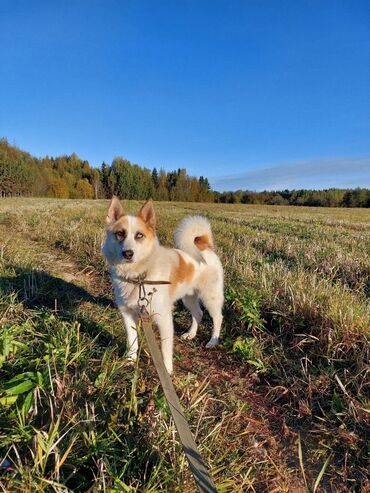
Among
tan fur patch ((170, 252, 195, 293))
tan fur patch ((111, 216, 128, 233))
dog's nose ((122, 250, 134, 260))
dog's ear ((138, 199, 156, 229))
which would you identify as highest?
dog's ear ((138, 199, 156, 229))

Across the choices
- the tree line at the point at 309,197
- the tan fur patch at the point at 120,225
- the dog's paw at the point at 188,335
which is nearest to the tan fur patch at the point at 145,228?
the tan fur patch at the point at 120,225

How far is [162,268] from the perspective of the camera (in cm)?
338

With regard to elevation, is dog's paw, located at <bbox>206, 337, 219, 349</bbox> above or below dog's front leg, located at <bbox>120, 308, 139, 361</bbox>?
below

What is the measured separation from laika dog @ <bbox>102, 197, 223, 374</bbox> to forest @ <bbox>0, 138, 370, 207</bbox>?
196 feet

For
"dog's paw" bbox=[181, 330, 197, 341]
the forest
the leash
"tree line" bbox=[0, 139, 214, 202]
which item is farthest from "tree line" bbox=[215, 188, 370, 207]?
the leash

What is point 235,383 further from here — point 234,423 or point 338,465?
point 338,465

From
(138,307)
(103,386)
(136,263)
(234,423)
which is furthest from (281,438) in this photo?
(136,263)

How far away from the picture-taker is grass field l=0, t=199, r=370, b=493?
1763 millimetres

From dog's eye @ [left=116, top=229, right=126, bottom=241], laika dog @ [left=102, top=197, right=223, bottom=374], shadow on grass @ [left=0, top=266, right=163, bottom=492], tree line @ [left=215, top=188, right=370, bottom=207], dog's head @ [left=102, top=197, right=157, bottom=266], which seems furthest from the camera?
tree line @ [left=215, top=188, right=370, bottom=207]

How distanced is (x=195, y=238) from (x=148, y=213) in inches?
33.1

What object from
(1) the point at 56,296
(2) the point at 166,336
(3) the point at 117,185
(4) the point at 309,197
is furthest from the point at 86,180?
(2) the point at 166,336

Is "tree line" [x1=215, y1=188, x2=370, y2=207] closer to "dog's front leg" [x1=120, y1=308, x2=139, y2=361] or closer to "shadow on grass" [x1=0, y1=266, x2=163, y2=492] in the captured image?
"shadow on grass" [x1=0, y1=266, x2=163, y2=492]

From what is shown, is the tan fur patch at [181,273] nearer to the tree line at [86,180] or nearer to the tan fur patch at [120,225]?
the tan fur patch at [120,225]

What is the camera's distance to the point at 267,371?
315 centimetres
